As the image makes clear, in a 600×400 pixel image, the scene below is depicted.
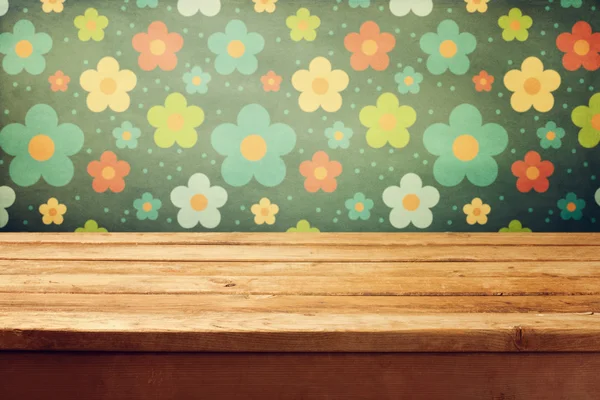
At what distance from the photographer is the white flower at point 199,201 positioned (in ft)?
4.65

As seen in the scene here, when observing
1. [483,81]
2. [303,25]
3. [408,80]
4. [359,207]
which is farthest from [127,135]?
[483,81]

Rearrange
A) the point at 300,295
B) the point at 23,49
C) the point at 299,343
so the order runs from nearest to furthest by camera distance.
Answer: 1. the point at 299,343
2. the point at 300,295
3. the point at 23,49

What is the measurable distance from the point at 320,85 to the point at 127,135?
0.64 meters

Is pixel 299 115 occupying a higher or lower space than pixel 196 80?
lower

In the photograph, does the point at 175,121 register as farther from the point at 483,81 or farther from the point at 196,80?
the point at 483,81

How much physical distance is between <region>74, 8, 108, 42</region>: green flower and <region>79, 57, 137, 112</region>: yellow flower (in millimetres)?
82

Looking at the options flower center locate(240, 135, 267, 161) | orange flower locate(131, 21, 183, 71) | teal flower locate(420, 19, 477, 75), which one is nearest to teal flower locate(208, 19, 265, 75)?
orange flower locate(131, 21, 183, 71)

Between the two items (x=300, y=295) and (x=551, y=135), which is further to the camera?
(x=551, y=135)

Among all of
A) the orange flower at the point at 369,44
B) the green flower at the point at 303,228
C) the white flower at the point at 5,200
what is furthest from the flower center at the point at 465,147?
the white flower at the point at 5,200

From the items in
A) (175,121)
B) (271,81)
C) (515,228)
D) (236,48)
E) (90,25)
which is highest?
(90,25)

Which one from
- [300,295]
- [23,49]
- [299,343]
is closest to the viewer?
[299,343]

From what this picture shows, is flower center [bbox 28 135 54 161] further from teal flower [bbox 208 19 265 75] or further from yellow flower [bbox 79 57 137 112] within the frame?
teal flower [bbox 208 19 265 75]

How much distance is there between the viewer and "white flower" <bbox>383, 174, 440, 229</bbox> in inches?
55.9

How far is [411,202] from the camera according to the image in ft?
4.67
